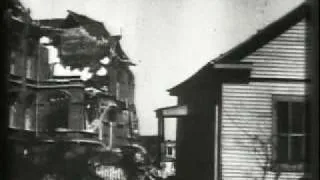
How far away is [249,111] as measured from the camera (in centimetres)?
A: 267

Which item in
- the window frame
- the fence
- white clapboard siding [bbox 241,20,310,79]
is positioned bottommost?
the fence

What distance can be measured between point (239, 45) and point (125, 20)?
2.52 ft

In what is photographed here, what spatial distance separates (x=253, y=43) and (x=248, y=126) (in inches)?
23.1

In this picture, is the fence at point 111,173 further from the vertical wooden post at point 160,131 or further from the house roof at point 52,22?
the house roof at point 52,22

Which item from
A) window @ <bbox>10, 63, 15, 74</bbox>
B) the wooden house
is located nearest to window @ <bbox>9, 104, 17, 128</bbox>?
window @ <bbox>10, 63, 15, 74</bbox>

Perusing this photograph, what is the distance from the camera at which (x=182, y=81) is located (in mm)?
2424

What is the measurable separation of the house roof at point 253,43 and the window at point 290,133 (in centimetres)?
42

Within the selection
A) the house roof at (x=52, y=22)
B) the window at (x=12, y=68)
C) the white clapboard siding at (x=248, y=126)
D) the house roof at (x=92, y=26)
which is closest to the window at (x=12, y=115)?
the window at (x=12, y=68)

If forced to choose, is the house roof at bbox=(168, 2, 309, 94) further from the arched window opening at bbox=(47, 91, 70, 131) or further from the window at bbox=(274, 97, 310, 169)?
the arched window opening at bbox=(47, 91, 70, 131)

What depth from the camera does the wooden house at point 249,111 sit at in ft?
7.85

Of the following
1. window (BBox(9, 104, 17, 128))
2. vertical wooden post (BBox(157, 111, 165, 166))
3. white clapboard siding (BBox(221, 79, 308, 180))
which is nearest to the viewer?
window (BBox(9, 104, 17, 128))

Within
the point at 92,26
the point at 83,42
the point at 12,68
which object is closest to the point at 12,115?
the point at 12,68

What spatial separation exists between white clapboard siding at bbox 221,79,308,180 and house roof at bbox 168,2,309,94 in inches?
9.9

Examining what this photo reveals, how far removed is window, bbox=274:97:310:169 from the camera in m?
2.42
